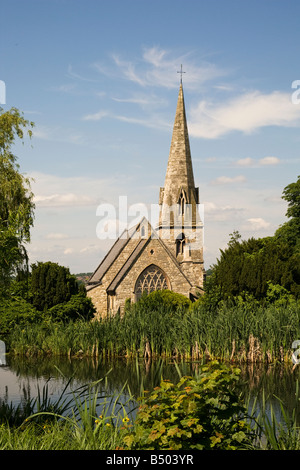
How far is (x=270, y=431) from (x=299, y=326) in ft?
35.6

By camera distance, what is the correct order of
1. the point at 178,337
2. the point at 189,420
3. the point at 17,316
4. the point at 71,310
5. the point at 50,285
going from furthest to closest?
the point at 50,285 < the point at 71,310 < the point at 17,316 < the point at 178,337 < the point at 189,420

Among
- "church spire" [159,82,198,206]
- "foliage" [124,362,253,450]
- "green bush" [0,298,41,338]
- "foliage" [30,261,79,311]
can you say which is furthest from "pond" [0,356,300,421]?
"church spire" [159,82,198,206]

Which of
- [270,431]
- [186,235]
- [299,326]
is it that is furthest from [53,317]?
[186,235]

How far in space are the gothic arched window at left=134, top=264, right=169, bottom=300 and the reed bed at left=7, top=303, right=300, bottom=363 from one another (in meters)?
15.6

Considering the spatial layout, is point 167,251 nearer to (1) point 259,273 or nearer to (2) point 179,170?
(2) point 179,170

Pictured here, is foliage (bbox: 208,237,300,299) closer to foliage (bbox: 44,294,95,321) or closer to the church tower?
foliage (bbox: 44,294,95,321)

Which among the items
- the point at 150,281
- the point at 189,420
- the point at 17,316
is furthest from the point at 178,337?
the point at 150,281

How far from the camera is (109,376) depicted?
14.4 meters

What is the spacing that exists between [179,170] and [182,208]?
10.7 feet

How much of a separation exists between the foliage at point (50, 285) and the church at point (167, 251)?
31.2ft

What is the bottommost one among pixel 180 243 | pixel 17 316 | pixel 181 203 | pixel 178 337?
pixel 178 337

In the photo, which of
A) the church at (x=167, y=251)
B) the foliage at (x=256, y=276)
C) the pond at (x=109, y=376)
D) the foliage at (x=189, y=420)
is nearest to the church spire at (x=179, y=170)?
the church at (x=167, y=251)
